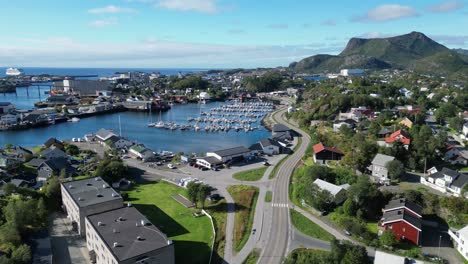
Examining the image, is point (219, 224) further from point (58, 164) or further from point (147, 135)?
point (147, 135)

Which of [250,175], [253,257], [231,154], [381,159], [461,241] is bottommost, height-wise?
[253,257]

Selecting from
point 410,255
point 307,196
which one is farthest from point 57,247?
point 410,255

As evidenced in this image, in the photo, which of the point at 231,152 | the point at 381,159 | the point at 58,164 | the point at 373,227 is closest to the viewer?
the point at 373,227

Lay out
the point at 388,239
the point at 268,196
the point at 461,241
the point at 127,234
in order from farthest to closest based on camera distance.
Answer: the point at 268,196 < the point at 388,239 < the point at 461,241 < the point at 127,234

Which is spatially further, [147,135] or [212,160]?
[147,135]

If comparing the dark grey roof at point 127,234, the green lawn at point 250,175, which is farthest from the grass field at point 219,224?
the green lawn at point 250,175

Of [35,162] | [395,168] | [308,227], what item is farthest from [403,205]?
[35,162]

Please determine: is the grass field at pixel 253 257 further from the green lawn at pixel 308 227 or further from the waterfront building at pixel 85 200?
the waterfront building at pixel 85 200

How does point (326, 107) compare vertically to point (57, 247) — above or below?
above

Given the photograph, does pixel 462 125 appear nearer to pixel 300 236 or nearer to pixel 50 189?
pixel 300 236
